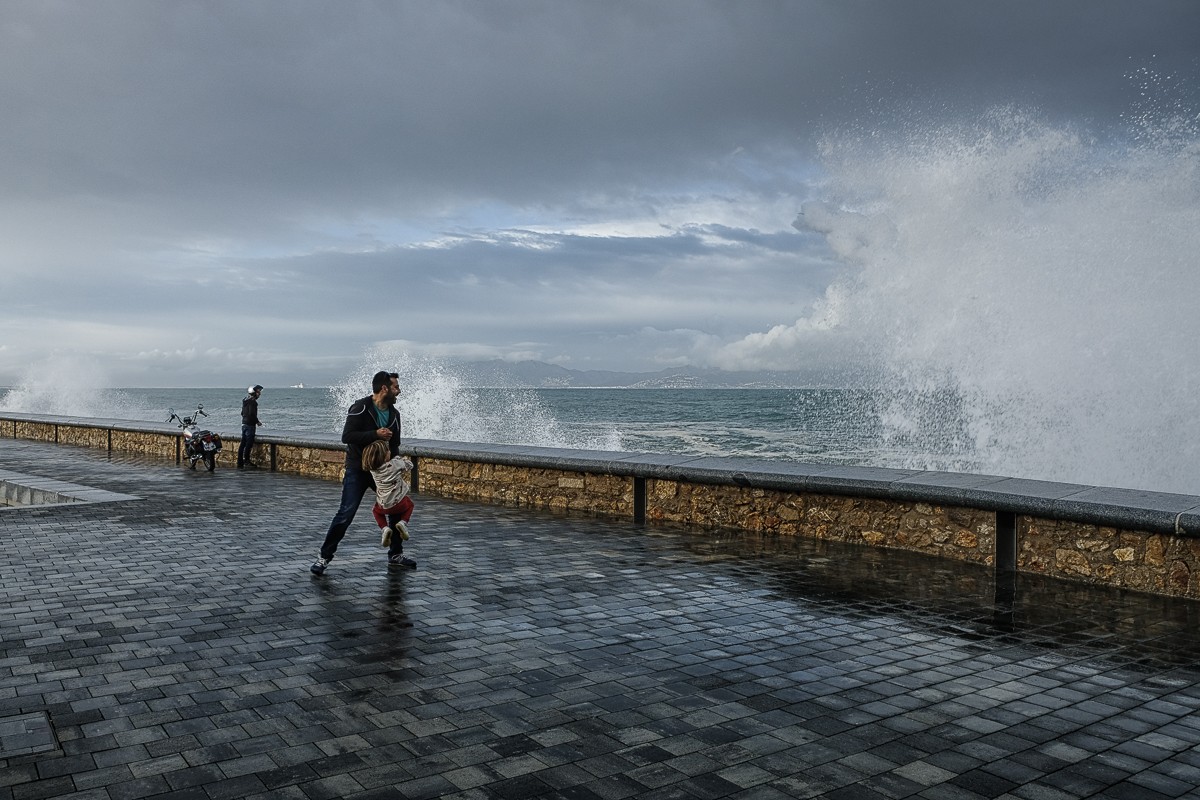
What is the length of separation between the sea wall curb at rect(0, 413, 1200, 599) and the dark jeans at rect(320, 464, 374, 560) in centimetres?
339

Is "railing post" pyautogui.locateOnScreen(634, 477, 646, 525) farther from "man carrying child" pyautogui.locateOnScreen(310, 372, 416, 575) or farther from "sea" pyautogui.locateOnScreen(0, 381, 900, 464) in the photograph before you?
"sea" pyautogui.locateOnScreen(0, 381, 900, 464)

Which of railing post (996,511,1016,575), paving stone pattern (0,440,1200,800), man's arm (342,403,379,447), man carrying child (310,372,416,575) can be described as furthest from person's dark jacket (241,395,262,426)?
railing post (996,511,1016,575)

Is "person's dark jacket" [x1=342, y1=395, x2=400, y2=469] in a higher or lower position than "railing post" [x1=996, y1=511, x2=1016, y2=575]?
higher

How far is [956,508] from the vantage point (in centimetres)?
748

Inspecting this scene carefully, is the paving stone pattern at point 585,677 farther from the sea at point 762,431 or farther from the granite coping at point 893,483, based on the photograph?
the sea at point 762,431

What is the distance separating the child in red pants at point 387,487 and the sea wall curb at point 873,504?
10.3 feet

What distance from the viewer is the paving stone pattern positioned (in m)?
3.35

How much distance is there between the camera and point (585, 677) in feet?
14.8

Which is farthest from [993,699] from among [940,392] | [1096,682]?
[940,392]

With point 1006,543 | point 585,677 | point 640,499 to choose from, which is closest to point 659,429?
point 640,499

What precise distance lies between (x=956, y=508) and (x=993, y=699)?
3.48 metres

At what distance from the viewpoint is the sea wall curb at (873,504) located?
20.9 ft

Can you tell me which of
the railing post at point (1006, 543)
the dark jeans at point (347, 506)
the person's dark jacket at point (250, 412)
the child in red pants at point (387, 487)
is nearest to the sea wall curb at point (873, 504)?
the railing post at point (1006, 543)

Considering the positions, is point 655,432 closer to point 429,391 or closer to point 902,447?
point 429,391
